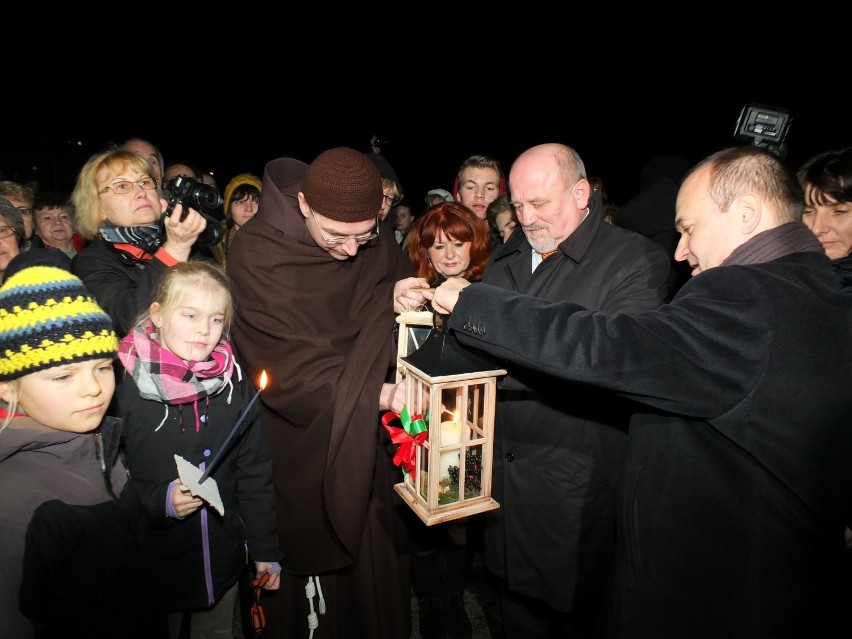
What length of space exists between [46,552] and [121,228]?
159cm

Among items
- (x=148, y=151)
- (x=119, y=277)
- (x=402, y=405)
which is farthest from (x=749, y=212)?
(x=148, y=151)

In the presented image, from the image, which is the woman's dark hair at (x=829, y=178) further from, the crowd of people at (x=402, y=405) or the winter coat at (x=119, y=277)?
the winter coat at (x=119, y=277)

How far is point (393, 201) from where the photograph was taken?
438cm

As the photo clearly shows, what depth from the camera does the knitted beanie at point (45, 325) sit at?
1.39 metres

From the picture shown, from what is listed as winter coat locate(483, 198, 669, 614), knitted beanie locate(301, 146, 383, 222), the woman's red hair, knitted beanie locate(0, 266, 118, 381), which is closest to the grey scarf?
winter coat locate(483, 198, 669, 614)

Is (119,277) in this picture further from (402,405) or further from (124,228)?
(402,405)

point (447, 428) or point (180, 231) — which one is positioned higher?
point (180, 231)

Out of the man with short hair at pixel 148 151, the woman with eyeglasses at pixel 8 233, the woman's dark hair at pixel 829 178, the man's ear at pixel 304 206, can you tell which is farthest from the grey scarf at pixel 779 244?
the man with short hair at pixel 148 151

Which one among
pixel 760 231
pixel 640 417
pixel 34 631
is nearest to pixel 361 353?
pixel 640 417

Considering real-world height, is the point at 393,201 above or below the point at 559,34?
below

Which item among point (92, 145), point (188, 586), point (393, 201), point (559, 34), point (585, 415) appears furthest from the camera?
point (92, 145)

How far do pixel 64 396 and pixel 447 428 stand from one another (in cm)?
119

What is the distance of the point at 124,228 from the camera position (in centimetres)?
237

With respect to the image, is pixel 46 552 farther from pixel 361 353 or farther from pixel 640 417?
pixel 640 417
